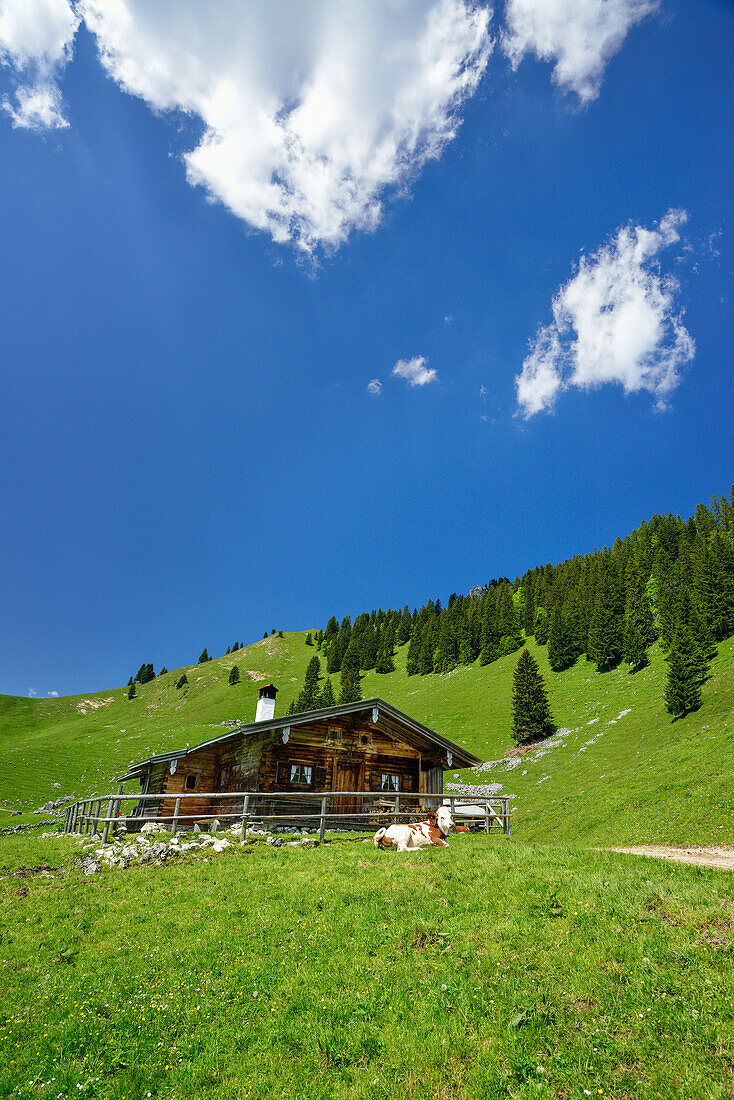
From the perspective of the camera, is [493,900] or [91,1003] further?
[493,900]

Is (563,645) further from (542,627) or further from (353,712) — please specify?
(353,712)

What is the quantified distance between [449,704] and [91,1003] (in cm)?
7487

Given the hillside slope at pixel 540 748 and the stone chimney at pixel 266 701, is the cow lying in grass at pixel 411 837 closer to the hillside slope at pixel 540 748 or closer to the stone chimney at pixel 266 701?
the hillside slope at pixel 540 748

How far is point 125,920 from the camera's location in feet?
37.9

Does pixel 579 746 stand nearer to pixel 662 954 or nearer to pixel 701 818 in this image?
pixel 701 818

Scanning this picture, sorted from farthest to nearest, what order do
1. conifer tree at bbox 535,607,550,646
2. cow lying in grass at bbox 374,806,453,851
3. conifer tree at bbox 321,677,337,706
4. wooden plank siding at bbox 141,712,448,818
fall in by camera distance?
conifer tree at bbox 535,607,550,646, conifer tree at bbox 321,677,337,706, wooden plank siding at bbox 141,712,448,818, cow lying in grass at bbox 374,806,453,851

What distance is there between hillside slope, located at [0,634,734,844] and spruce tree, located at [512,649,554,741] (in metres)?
2.38

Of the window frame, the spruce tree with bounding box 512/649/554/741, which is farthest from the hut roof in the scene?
the spruce tree with bounding box 512/649/554/741

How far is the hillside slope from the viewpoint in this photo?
29.4 metres

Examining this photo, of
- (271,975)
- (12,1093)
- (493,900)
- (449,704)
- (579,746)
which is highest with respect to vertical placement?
(449,704)

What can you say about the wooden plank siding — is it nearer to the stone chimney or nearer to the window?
the window

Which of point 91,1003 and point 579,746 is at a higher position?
point 579,746

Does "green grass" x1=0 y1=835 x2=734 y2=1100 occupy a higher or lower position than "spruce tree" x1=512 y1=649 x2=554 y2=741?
lower

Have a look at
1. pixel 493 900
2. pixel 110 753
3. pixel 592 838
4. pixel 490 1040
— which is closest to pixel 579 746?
pixel 592 838
